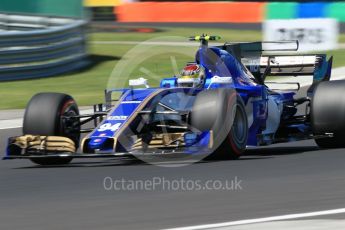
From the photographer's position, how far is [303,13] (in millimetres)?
34281

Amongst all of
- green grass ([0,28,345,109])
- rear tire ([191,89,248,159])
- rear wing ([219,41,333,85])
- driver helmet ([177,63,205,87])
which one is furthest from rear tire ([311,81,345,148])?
green grass ([0,28,345,109])

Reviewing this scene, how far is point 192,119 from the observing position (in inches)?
351

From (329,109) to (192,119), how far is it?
6.26ft

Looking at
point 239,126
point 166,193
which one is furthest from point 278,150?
→ point 166,193

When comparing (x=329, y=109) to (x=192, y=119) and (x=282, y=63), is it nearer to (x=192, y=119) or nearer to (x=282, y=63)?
(x=282, y=63)

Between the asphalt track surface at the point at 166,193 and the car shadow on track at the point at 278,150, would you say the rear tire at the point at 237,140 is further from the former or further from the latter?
the car shadow on track at the point at 278,150

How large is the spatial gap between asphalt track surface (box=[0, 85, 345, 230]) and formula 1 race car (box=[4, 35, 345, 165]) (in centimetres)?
22

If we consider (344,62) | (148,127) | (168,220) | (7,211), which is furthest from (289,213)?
(344,62)

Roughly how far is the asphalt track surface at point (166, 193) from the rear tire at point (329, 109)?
282mm

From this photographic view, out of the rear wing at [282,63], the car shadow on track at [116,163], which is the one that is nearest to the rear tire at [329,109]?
the car shadow on track at [116,163]

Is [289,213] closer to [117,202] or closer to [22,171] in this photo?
[117,202]

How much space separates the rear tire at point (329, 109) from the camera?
9969mm

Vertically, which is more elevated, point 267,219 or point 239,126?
point 239,126

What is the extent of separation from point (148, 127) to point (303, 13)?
2589cm
